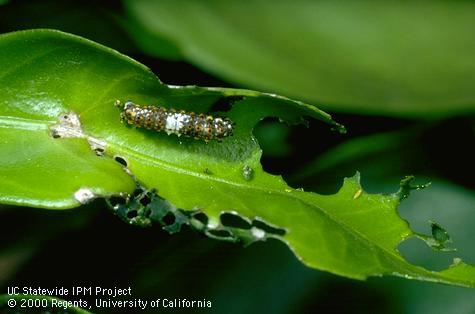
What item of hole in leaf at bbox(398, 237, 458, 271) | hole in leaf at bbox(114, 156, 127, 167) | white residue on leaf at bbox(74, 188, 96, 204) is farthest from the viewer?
hole in leaf at bbox(398, 237, 458, 271)

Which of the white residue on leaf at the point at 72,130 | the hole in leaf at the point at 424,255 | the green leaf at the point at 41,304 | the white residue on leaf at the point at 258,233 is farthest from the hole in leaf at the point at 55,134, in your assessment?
the hole in leaf at the point at 424,255

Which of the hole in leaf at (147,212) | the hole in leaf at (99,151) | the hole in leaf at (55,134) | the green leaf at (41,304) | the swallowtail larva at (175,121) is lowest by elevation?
the green leaf at (41,304)

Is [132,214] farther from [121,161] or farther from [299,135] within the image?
[299,135]

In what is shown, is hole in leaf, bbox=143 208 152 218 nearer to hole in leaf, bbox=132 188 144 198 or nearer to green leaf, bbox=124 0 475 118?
hole in leaf, bbox=132 188 144 198

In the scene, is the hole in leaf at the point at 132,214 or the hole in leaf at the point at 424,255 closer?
the hole in leaf at the point at 132,214

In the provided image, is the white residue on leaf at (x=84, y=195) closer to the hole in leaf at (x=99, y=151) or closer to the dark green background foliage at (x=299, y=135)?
the hole in leaf at (x=99, y=151)

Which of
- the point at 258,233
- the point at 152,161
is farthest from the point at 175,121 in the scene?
the point at 258,233

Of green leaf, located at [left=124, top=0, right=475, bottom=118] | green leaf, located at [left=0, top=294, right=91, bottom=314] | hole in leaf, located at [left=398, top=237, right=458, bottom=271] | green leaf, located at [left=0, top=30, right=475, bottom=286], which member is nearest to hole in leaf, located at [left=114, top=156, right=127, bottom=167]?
green leaf, located at [left=0, top=30, right=475, bottom=286]
